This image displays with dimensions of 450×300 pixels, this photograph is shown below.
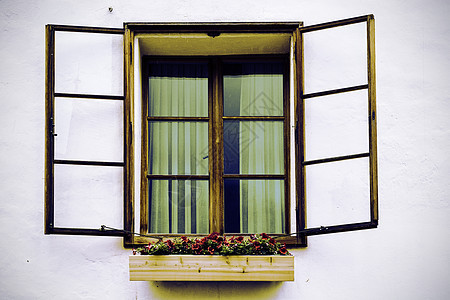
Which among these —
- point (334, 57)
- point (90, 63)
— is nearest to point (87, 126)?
point (90, 63)

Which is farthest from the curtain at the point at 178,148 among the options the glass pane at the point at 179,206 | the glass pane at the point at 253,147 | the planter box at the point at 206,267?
the planter box at the point at 206,267

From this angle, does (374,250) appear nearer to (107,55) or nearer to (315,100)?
(315,100)

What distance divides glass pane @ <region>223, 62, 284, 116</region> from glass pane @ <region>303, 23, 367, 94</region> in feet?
1.15

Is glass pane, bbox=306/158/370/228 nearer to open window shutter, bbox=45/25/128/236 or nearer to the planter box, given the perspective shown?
the planter box

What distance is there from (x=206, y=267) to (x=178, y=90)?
1452 millimetres

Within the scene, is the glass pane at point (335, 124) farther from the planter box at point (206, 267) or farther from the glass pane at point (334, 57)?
the planter box at point (206, 267)

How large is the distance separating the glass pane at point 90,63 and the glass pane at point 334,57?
4.58 feet

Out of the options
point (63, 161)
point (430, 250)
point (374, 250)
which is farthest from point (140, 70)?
point (430, 250)

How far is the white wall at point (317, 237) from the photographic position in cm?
445

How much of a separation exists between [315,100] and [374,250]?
1.15 metres

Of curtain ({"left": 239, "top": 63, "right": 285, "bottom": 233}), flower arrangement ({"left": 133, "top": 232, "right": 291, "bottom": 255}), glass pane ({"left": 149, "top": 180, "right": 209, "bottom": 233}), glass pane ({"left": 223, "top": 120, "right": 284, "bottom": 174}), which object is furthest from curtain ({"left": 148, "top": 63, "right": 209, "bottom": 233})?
flower arrangement ({"left": 133, "top": 232, "right": 291, "bottom": 255})

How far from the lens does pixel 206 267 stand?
13.8 feet

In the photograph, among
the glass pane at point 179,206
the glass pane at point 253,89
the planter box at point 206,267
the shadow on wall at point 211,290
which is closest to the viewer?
the planter box at point 206,267

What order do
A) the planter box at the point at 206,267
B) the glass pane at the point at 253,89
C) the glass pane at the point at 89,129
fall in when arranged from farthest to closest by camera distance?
1. the glass pane at the point at 253,89
2. the glass pane at the point at 89,129
3. the planter box at the point at 206,267
